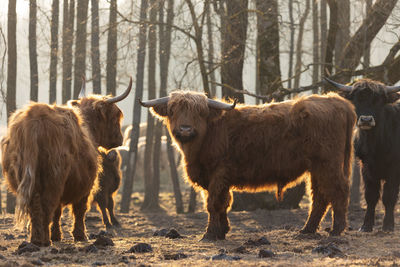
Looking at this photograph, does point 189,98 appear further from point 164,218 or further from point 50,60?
point 50,60

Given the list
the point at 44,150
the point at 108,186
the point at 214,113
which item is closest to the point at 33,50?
the point at 108,186

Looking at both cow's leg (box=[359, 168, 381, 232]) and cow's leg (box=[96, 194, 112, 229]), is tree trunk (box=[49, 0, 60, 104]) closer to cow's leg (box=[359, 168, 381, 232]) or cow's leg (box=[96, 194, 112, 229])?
cow's leg (box=[96, 194, 112, 229])

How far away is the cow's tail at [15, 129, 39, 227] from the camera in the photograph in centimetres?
538

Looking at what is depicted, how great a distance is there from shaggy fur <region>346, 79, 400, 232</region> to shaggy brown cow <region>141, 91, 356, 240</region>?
698 mm

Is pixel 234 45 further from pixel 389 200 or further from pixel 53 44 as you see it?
pixel 389 200

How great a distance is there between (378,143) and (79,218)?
3.79 m

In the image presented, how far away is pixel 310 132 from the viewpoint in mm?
6852

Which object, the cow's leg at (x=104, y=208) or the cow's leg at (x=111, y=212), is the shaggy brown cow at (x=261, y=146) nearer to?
the cow's leg at (x=104, y=208)

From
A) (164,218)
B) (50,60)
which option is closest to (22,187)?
(164,218)

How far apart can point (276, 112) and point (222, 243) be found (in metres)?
1.63

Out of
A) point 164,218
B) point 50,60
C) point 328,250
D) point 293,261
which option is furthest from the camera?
point 50,60

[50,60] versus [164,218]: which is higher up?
[50,60]

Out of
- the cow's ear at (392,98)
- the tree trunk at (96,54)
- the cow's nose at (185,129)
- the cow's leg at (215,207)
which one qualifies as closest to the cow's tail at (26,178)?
the cow's nose at (185,129)

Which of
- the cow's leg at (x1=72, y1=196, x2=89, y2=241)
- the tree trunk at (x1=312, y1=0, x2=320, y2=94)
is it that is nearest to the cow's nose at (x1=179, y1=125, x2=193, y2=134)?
the cow's leg at (x1=72, y1=196, x2=89, y2=241)
